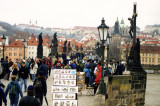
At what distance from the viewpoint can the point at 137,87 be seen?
33.0 feet

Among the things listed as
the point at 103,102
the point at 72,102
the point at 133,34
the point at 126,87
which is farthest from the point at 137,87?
the point at 133,34

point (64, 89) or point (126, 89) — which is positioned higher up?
point (64, 89)

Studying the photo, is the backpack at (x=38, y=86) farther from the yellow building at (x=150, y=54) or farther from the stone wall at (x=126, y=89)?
the yellow building at (x=150, y=54)

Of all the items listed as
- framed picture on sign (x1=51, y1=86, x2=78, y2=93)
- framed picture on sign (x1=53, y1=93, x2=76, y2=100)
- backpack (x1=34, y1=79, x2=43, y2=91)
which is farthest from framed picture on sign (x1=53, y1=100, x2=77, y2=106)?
backpack (x1=34, y1=79, x2=43, y2=91)

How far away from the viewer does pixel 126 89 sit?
31.8ft

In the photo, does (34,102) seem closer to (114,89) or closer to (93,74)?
(114,89)

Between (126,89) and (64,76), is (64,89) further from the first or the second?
(126,89)

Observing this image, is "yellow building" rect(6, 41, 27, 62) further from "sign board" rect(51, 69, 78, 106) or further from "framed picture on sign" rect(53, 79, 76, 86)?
"framed picture on sign" rect(53, 79, 76, 86)

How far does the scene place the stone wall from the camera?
30.7 ft

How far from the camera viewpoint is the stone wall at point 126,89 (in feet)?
30.7

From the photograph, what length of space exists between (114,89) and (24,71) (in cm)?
470

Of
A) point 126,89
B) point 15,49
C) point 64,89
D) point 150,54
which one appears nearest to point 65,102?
point 64,89

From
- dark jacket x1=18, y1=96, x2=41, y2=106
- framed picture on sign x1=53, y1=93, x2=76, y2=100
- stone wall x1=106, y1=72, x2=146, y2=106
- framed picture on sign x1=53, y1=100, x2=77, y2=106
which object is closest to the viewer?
dark jacket x1=18, y1=96, x2=41, y2=106

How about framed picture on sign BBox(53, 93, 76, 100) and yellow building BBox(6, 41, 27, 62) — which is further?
yellow building BBox(6, 41, 27, 62)
